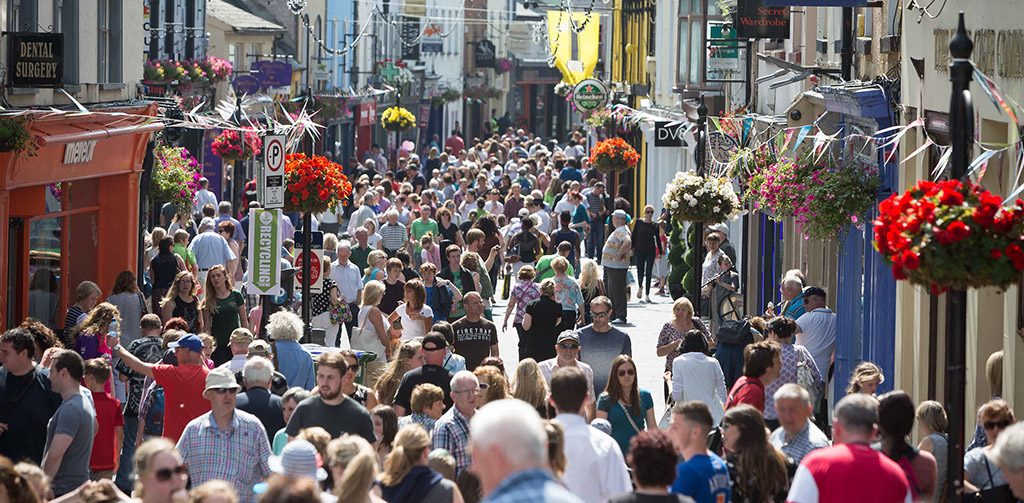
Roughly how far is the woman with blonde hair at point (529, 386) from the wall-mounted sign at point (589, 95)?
32.8 m

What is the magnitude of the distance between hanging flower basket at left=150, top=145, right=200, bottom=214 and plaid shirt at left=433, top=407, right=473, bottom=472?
14706mm

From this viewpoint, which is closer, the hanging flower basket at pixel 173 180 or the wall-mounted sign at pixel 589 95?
the hanging flower basket at pixel 173 180

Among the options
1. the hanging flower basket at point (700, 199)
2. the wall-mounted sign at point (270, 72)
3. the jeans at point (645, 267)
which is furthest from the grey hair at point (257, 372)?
the wall-mounted sign at point (270, 72)

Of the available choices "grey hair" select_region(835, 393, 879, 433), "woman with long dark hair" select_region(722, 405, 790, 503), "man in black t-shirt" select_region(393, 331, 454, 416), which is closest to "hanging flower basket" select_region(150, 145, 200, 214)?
"man in black t-shirt" select_region(393, 331, 454, 416)

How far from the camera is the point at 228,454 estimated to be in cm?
964

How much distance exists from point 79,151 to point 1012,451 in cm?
1503

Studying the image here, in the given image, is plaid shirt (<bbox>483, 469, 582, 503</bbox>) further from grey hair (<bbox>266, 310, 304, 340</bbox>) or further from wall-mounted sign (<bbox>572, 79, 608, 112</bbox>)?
wall-mounted sign (<bbox>572, 79, 608, 112</bbox>)

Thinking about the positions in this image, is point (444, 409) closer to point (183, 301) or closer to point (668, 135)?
point (183, 301)

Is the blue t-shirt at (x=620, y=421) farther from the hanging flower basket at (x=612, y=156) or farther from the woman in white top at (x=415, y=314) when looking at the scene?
the hanging flower basket at (x=612, y=156)

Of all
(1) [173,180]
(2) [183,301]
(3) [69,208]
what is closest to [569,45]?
(1) [173,180]

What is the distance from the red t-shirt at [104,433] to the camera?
40.1ft

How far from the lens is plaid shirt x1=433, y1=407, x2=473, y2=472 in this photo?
10.1 m

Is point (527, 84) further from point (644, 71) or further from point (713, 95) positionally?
point (713, 95)

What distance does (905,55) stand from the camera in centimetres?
1544
